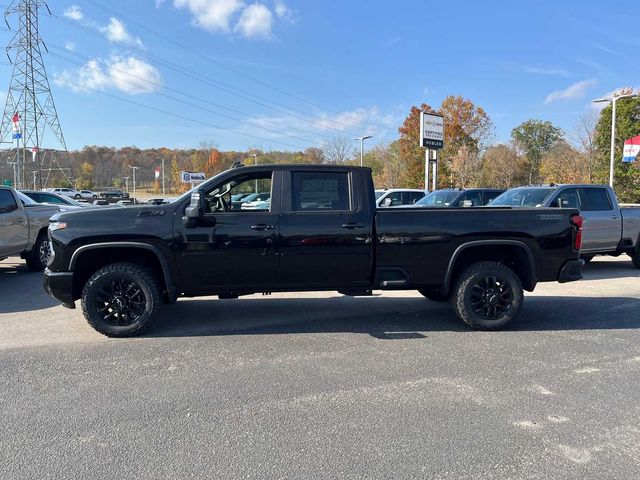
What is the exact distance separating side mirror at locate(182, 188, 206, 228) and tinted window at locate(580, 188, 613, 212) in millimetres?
8489

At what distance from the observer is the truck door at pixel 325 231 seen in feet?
18.3

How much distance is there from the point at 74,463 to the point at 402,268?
12.8 ft

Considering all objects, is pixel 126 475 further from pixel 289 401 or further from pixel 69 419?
pixel 289 401

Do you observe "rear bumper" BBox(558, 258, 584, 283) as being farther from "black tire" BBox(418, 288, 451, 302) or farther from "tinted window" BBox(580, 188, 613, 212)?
"tinted window" BBox(580, 188, 613, 212)

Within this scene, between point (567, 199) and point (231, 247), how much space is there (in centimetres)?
791

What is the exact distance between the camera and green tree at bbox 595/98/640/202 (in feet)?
125

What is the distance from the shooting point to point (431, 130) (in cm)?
2978

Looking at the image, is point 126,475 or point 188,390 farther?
point 188,390

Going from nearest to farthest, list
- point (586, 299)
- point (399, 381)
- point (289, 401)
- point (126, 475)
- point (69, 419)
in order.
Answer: point (126, 475)
point (69, 419)
point (289, 401)
point (399, 381)
point (586, 299)

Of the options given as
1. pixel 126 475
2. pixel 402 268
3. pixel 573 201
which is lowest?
pixel 126 475

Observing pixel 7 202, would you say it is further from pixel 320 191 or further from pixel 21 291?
pixel 320 191

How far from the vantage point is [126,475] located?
2.89 meters

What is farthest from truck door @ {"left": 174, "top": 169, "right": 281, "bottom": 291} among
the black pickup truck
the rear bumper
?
the rear bumper

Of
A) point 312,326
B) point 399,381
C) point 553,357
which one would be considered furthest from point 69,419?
point 553,357
